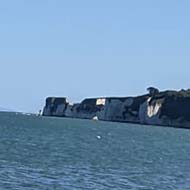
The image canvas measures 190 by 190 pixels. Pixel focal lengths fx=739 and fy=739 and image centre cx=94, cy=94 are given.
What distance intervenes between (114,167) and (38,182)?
1054 centimetres

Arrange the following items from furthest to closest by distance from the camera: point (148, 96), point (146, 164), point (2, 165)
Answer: point (148, 96) < point (146, 164) < point (2, 165)

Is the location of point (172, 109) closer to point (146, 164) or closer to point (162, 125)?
point (162, 125)

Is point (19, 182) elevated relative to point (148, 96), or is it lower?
lower

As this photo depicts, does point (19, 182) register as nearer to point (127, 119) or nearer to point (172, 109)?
point (172, 109)

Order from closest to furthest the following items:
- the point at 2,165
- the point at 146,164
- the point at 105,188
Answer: the point at 105,188, the point at 2,165, the point at 146,164

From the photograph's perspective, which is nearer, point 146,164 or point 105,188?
point 105,188

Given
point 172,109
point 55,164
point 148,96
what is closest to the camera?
point 55,164

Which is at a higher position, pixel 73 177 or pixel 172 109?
pixel 172 109

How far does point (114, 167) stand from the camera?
40.5 metres

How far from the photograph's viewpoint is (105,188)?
99.1ft

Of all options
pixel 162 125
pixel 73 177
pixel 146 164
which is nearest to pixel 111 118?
pixel 162 125

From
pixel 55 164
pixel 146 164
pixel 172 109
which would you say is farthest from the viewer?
pixel 172 109

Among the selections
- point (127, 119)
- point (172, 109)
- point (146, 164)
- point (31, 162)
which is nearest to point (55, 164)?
point (31, 162)

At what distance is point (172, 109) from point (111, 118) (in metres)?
26.1
